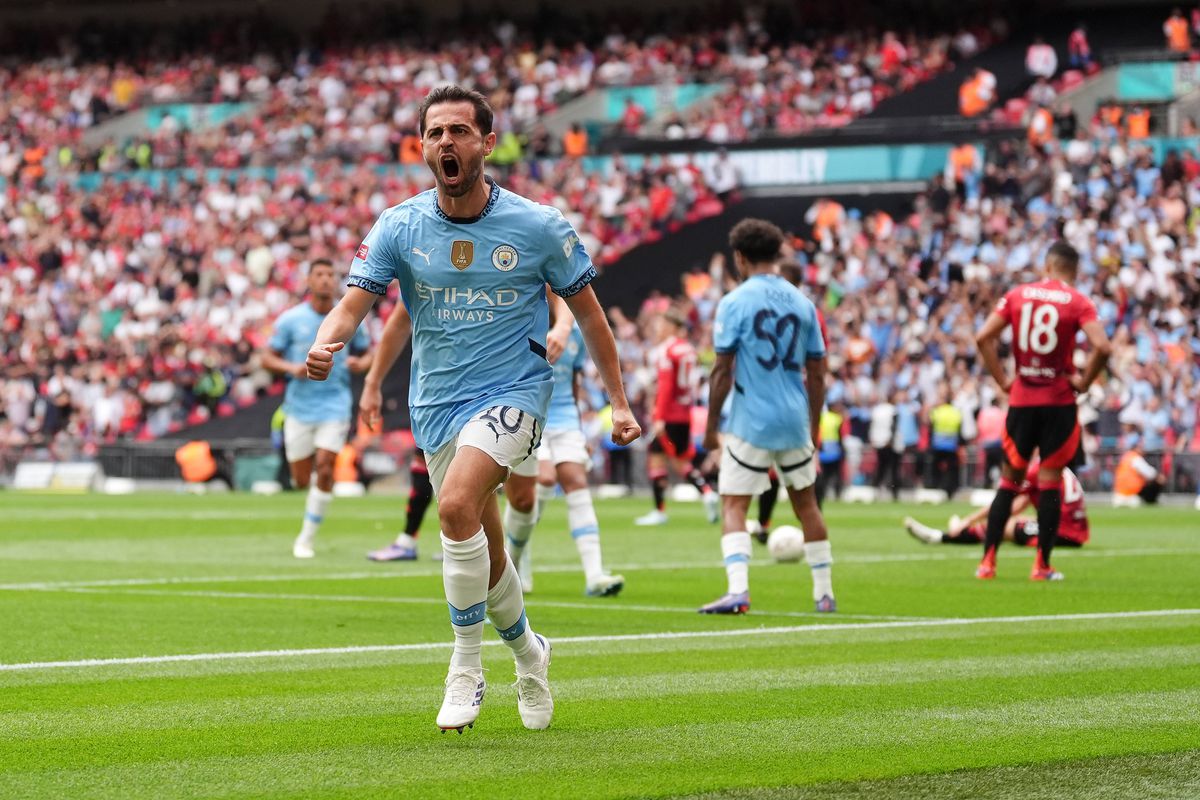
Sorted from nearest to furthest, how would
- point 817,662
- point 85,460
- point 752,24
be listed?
point 817,662 → point 85,460 → point 752,24

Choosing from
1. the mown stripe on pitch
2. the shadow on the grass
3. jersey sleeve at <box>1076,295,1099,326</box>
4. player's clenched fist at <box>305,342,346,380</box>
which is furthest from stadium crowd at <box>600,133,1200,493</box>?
the shadow on the grass

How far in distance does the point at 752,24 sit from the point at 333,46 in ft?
43.4

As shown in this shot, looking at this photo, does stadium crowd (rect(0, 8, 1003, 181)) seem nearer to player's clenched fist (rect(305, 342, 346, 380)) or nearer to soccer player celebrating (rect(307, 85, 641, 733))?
soccer player celebrating (rect(307, 85, 641, 733))

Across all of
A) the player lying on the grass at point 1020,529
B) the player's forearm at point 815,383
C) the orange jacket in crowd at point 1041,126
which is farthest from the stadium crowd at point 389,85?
the player's forearm at point 815,383

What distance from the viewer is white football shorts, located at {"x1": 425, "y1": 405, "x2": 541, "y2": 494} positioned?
7.12m

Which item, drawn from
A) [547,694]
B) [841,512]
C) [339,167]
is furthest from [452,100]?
[339,167]

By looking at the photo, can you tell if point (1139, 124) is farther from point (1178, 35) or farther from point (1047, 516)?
point (1047, 516)

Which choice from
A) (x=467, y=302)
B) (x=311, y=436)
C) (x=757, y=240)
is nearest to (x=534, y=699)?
(x=467, y=302)

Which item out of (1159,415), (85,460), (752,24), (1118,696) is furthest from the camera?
(752,24)

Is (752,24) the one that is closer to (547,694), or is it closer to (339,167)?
(339,167)

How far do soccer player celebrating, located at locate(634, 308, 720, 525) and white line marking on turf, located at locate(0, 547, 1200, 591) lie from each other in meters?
5.23

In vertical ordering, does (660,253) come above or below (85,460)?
above

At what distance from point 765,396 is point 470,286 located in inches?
201

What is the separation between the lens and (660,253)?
3919 cm
